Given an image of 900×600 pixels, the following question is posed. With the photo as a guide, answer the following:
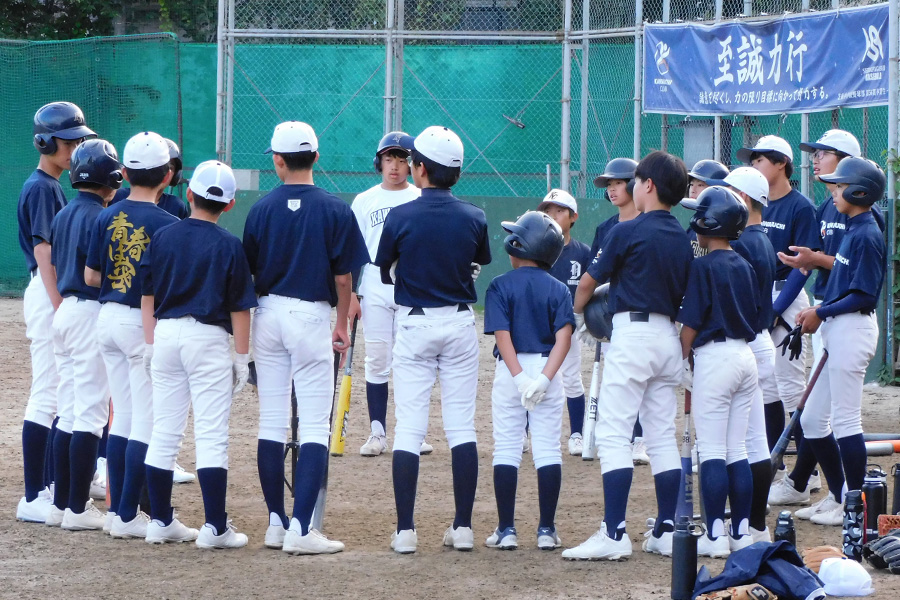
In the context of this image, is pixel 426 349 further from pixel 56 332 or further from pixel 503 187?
pixel 503 187

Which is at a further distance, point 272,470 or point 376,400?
point 376,400

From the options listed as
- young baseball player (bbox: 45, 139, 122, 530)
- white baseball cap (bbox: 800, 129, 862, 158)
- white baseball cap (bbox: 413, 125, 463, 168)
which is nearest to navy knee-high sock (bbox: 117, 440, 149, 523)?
young baseball player (bbox: 45, 139, 122, 530)

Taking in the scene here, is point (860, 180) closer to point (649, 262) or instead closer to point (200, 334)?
point (649, 262)

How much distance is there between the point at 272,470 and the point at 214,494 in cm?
29

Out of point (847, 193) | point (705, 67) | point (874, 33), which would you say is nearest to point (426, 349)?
point (847, 193)

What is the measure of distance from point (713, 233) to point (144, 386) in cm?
283

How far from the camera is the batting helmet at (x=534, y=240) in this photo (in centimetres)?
555

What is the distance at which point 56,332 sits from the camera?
232 inches

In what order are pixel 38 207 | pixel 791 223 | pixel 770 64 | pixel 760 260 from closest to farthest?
1. pixel 760 260
2. pixel 38 207
3. pixel 791 223
4. pixel 770 64

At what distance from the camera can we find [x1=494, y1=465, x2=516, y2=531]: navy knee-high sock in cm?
541

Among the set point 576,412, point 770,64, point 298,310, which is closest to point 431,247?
point 298,310

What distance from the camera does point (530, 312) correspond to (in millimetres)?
5508

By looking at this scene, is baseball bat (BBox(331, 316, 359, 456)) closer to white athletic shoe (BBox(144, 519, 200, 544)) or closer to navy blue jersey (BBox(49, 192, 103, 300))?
white athletic shoe (BBox(144, 519, 200, 544))

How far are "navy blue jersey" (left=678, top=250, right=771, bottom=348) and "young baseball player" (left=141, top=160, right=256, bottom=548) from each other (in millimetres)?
2033
